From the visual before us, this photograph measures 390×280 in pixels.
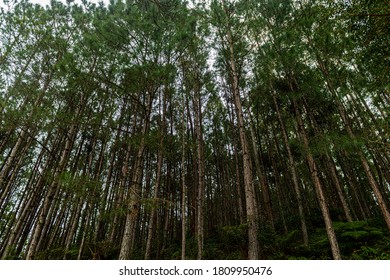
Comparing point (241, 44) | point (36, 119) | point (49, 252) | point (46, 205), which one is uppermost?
point (241, 44)

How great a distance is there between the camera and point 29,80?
9.35m

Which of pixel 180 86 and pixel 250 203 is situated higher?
pixel 180 86

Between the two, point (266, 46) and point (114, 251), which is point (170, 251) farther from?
point (266, 46)

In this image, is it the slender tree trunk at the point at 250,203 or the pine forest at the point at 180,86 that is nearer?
the slender tree trunk at the point at 250,203

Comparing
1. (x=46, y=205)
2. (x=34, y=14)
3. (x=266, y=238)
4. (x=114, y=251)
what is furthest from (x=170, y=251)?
(x=34, y=14)

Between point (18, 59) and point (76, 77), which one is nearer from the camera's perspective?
point (76, 77)

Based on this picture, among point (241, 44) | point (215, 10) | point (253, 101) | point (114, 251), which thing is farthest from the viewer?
point (253, 101)

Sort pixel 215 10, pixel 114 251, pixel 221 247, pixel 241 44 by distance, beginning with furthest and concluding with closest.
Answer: pixel 114 251 → pixel 221 247 → pixel 241 44 → pixel 215 10

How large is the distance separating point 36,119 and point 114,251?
6771mm

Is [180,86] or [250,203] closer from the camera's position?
[250,203]

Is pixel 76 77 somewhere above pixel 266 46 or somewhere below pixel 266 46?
below

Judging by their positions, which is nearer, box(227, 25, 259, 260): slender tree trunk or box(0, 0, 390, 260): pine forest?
box(227, 25, 259, 260): slender tree trunk

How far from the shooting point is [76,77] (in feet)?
19.1

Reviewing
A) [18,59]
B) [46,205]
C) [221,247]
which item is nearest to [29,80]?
[18,59]
